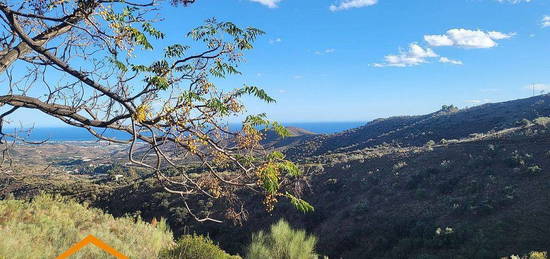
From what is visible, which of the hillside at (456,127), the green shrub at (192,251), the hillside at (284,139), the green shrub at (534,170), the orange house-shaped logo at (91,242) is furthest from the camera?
the hillside at (456,127)

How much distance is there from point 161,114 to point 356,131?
85226 mm

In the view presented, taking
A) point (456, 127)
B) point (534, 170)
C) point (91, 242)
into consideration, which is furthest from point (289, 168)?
point (456, 127)

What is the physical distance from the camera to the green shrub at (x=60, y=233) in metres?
5.93

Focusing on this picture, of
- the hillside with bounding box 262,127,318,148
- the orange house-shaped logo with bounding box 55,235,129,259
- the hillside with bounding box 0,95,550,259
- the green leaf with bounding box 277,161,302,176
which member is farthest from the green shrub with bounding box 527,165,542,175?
the orange house-shaped logo with bounding box 55,235,129,259

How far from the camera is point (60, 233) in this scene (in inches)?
287

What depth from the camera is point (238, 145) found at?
541 cm

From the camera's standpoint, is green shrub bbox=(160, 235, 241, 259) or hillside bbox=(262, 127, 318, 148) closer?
hillside bbox=(262, 127, 318, 148)

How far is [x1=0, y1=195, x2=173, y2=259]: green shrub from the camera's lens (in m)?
5.93

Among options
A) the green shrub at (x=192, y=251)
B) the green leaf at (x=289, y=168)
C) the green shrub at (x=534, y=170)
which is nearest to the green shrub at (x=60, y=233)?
the green shrub at (x=192, y=251)

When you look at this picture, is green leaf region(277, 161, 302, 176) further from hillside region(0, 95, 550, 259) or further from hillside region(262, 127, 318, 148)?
hillside region(0, 95, 550, 259)

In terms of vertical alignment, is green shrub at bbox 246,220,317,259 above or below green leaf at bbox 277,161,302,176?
below

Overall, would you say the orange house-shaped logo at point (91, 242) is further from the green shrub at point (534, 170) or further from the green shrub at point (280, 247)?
the green shrub at point (534, 170)

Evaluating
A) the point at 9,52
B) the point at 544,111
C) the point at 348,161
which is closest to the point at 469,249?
the point at 9,52

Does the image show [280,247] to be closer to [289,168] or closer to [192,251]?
[192,251]
